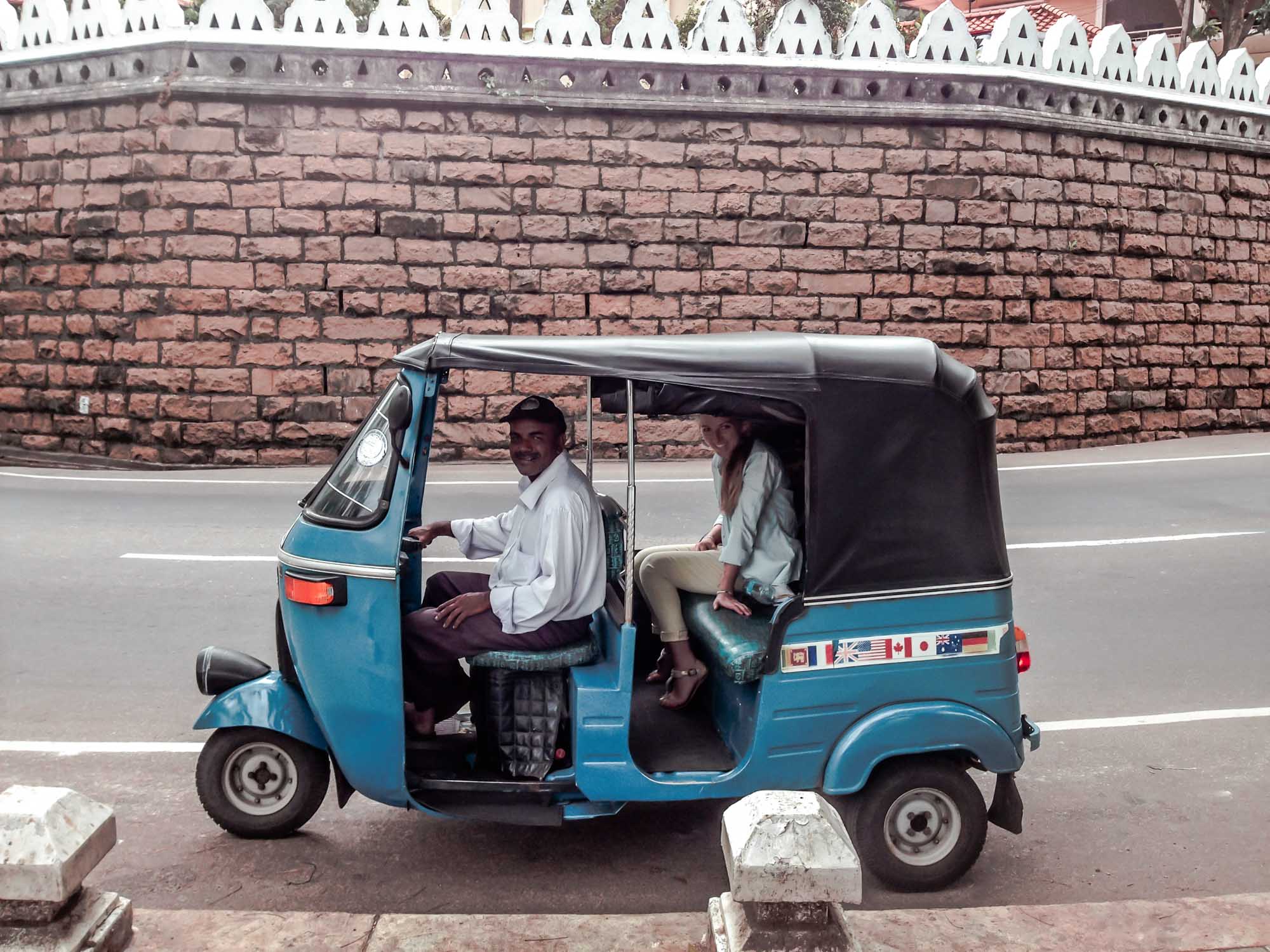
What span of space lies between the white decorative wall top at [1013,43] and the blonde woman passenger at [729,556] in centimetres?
1291

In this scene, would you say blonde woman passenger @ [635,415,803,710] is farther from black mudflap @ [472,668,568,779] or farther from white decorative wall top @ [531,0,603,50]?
white decorative wall top @ [531,0,603,50]

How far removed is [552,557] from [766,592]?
76 centimetres

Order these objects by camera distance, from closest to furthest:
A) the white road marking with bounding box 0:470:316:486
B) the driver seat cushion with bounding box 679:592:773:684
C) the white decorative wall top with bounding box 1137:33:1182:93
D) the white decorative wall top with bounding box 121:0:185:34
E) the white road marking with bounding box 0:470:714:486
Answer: the driver seat cushion with bounding box 679:592:773:684 → the white road marking with bounding box 0:470:714:486 → the white road marking with bounding box 0:470:316:486 → the white decorative wall top with bounding box 121:0:185:34 → the white decorative wall top with bounding box 1137:33:1182:93

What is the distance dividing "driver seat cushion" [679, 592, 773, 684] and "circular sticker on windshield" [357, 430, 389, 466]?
132 cm

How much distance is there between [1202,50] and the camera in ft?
58.3

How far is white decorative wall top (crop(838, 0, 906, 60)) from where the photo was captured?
1562cm

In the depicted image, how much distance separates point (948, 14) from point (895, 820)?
13.8 metres

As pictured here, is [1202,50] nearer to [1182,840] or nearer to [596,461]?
[596,461]

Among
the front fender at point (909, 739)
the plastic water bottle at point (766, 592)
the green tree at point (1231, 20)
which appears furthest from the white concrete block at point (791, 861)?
the green tree at point (1231, 20)

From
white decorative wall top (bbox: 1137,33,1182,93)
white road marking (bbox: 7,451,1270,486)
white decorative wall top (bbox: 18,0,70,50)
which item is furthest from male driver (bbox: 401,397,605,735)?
white decorative wall top (bbox: 1137,33,1182,93)

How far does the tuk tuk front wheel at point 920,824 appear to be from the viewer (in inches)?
163

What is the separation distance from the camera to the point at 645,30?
50.1ft

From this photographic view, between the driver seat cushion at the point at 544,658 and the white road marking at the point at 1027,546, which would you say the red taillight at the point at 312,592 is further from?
the white road marking at the point at 1027,546

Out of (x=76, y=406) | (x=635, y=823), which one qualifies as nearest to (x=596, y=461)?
(x=76, y=406)
